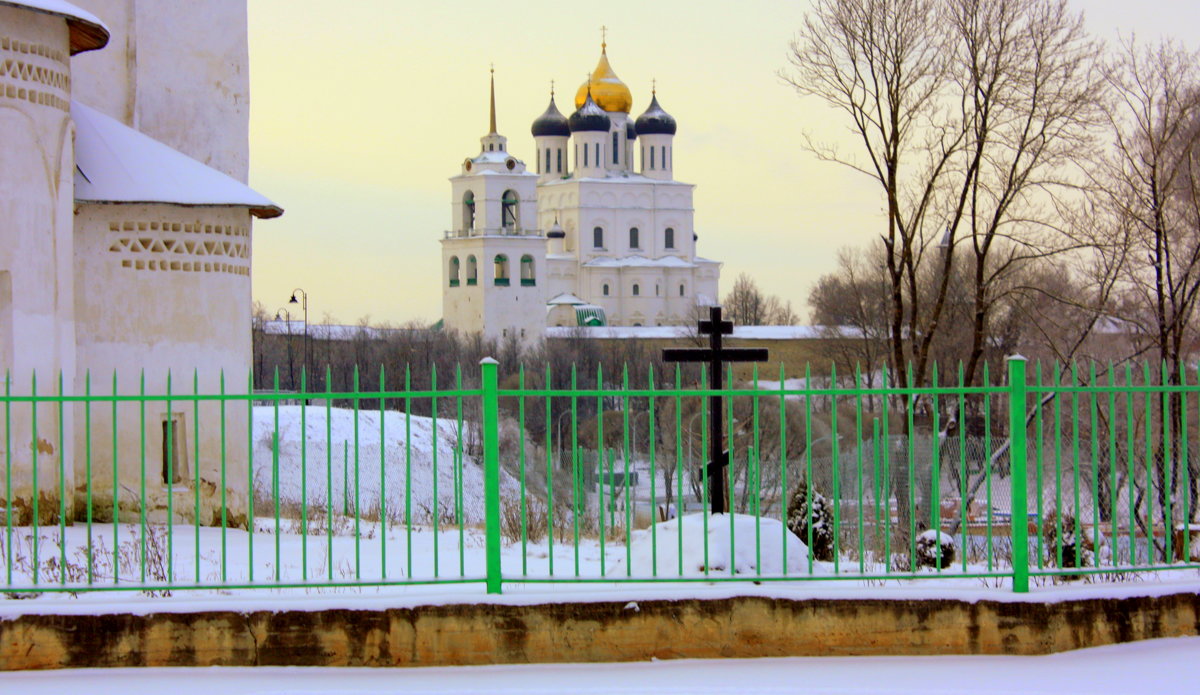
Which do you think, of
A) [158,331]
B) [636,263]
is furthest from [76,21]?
[636,263]

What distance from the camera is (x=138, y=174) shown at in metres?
12.1

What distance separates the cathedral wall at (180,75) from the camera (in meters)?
13.5

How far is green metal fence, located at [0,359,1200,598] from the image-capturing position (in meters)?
5.96

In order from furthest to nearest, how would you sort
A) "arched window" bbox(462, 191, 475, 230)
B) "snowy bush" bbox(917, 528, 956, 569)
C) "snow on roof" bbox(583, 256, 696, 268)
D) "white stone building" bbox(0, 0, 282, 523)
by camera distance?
"snow on roof" bbox(583, 256, 696, 268)
"arched window" bbox(462, 191, 475, 230)
"white stone building" bbox(0, 0, 282, 523)
"snowy bush" bbox(917, 528, 956, 569)

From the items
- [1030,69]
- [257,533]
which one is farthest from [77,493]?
[1030,69]

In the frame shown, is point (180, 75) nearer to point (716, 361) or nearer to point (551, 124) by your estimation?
point (716, 361)

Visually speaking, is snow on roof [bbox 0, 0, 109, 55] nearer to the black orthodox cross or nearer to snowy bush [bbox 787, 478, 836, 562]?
the black orthodox cross

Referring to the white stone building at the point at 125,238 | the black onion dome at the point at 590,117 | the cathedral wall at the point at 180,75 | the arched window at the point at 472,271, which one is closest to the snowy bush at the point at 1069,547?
the white stone building at the point at 125,238

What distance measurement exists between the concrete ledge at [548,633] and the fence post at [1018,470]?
165 mm

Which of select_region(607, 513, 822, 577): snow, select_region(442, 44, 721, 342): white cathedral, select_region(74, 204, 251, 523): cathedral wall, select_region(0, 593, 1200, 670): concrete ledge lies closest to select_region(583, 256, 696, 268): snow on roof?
select_region(442, 44, 721, 342): white cathedral

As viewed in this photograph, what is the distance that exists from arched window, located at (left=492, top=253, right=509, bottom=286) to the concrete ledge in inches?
2136

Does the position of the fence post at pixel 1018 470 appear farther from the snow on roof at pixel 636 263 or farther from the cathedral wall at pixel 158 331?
the snow on roof at pixel 636 263

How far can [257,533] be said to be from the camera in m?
11.5

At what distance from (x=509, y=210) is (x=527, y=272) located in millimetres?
2736
